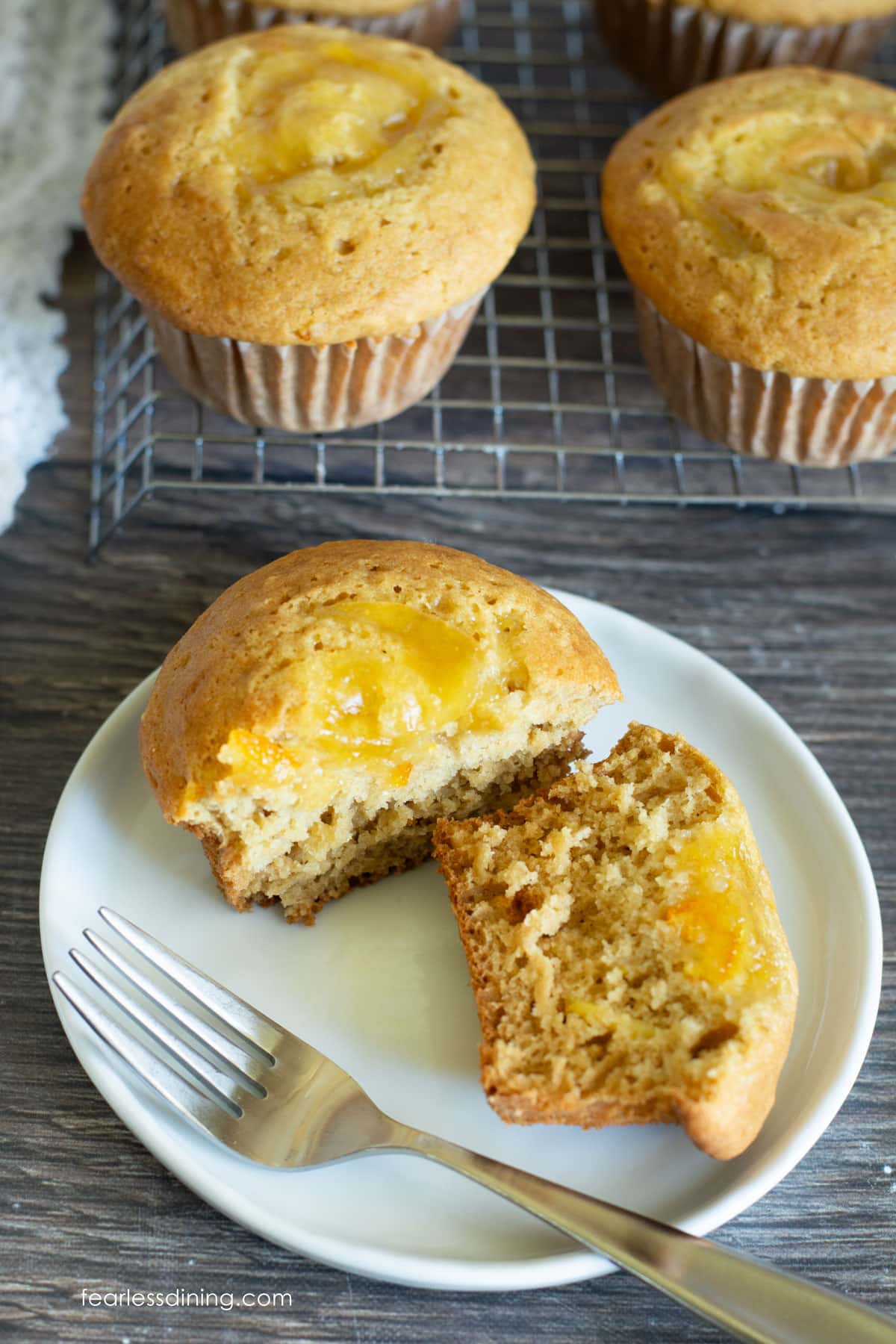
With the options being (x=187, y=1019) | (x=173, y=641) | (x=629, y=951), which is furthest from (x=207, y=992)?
(x=173, y=641)

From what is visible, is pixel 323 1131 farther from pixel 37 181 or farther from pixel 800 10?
pixel 800 10

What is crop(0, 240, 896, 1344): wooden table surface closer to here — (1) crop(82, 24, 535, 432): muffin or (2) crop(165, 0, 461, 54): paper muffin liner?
(1) crop(82, 24, 535, 432): muffin

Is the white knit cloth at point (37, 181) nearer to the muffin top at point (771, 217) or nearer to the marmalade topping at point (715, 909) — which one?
the muffin top at point (771, 217)

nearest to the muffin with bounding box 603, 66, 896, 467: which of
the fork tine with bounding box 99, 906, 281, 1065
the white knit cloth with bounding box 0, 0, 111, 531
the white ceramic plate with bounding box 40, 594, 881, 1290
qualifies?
the white ceramic plate with bounding box 40, 594, 881, 1290

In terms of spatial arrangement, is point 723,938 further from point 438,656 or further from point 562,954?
point 438,656

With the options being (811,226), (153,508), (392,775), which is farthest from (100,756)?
(811,226)

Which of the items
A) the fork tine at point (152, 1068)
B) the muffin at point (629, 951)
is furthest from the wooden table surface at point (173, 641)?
the muffin at point (629, 951)
